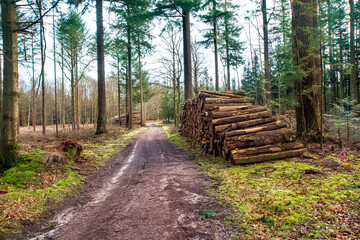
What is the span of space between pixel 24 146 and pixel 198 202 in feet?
18.8

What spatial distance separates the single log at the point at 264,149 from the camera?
5660 millimetres

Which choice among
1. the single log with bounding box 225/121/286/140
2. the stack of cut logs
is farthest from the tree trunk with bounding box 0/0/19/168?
the single log with bounding box 225/121/286/140

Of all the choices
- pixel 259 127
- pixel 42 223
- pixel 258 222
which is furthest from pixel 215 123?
pixel 42 223

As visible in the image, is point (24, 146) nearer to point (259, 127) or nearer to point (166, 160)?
point (166, 160)

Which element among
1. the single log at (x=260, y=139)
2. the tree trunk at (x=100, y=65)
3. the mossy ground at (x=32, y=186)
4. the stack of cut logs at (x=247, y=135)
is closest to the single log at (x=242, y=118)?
the stack of cut logs at (x=247, y=135)

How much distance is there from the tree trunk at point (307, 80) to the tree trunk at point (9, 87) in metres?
8.99

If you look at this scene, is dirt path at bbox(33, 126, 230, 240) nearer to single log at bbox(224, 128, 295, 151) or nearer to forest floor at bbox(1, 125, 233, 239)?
forest floor at bbox(1, 125, 233, 239)

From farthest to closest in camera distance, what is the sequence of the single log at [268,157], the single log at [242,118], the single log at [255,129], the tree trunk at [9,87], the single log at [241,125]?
the single log at [242,118], the single log at [241,125], the single log at [255,129], the single log at [268,157], the tree trunk at [9,87]

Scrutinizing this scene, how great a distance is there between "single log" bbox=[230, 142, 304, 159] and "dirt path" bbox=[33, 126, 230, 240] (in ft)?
4.22

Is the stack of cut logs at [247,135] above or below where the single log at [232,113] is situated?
below

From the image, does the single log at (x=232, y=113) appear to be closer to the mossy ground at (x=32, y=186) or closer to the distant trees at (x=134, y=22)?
the mossy ground at (x=32, y=186)

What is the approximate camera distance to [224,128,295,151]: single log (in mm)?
5797

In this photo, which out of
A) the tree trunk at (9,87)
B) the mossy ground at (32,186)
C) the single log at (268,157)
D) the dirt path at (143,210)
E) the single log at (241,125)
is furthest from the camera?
the single log at (241,125)

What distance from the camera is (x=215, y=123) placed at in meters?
6.86
